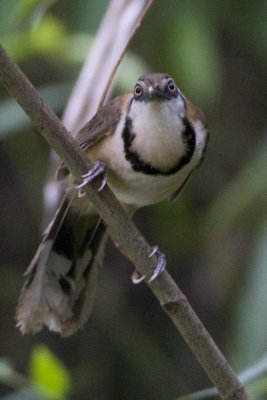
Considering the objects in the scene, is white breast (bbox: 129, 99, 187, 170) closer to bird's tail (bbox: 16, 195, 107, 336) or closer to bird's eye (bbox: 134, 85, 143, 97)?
bird's eye (bbox: 134, 85, 143, 97)

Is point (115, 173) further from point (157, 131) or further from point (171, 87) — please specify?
point (171, 87)

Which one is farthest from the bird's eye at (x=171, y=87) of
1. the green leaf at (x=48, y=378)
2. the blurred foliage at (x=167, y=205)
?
the green leaf at (x=48, y=378)

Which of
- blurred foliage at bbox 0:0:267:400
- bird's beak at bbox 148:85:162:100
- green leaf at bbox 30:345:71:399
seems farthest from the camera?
blurred foliage at bbox 0:0:267:400

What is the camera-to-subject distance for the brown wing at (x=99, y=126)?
2.17 metres

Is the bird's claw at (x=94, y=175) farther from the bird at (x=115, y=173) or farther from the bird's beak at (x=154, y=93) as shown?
the bird's beak at (x=154, y=93)

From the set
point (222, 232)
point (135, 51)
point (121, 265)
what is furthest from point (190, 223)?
point (135, 51)

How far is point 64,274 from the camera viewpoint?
233cm

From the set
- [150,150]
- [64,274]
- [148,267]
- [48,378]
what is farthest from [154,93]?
[48,378]

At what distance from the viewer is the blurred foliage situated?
284cm

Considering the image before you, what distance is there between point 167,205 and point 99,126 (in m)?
1.11

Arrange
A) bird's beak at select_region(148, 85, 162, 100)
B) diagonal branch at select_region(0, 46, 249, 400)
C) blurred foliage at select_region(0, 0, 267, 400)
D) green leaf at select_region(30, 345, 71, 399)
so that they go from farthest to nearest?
blurred foliage at select_region(0, 0, 267, 400)
green leaf at select_region(30, 345, 71, 399)
bird's beak at select_region(148, 85, 162, 100)
diagonal branch at select_region(0, 46, 249, 400)

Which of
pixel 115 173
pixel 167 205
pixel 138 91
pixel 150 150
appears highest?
pixel 138 91

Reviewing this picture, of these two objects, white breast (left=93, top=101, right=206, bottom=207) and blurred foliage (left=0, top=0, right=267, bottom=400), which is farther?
blurred foliage (left=0, top=0, right=267, bottom=400)

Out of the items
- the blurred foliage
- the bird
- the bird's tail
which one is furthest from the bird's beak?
the blurred foliage
